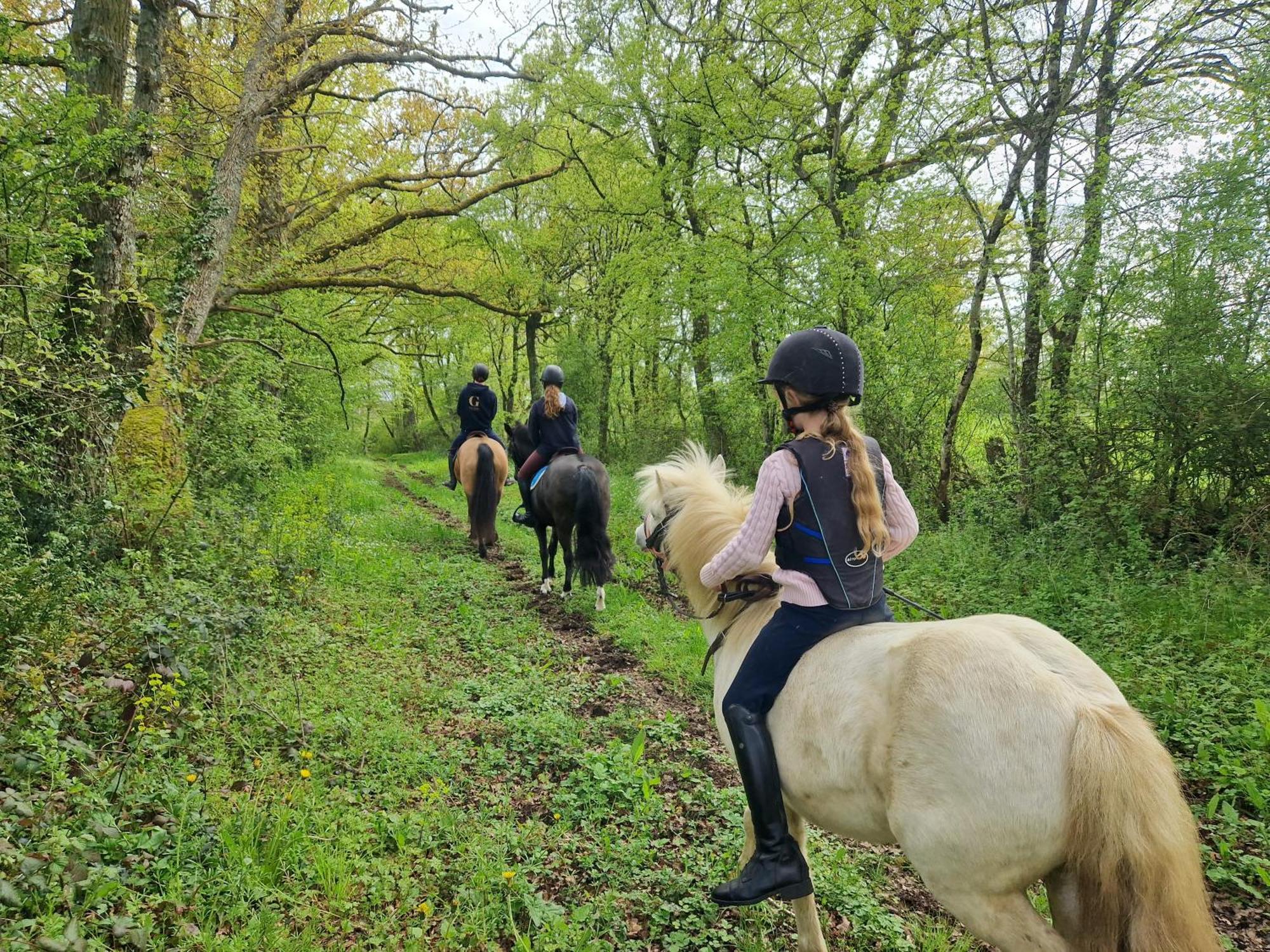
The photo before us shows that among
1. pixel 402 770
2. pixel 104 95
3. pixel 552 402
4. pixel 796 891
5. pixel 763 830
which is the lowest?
pixel 402 770

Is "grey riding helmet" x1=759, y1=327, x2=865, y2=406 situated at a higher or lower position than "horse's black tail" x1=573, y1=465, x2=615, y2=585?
higher

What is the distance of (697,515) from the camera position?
3.10m

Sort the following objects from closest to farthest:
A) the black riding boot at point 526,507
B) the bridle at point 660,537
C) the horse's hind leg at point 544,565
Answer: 1. the bridle at point 660,537
2. the horse's hind leg at point 544,565
3. the black riding boot at point 526,507

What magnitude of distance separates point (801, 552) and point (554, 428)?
19.4 feet

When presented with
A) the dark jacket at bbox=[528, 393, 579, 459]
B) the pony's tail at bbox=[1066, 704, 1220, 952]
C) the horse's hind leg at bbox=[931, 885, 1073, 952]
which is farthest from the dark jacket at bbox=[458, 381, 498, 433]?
the pony's tail at bbox=[1066, 704, 1220, 952]

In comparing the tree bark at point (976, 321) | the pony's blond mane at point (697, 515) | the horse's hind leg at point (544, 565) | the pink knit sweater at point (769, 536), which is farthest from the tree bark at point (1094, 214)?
the horse's hind leg at point (544, 565)

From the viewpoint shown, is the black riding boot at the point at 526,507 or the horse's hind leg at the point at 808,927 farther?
the black riding boot at the point at 526,507

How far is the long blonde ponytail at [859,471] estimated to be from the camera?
2.23 meters

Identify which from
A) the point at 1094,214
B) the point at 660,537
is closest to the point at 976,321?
the point at 1094,214

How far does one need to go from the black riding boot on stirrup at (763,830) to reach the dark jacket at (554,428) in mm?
5866

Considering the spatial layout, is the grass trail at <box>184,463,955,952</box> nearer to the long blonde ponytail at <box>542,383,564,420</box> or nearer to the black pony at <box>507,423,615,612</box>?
the black pony at <box>507,423,615,612</box>

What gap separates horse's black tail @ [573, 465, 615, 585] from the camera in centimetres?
700

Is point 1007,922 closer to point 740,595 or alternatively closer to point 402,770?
point 740,595

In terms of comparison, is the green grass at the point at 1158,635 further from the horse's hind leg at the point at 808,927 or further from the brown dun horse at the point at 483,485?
the brown dun horse at the point at 483,485
